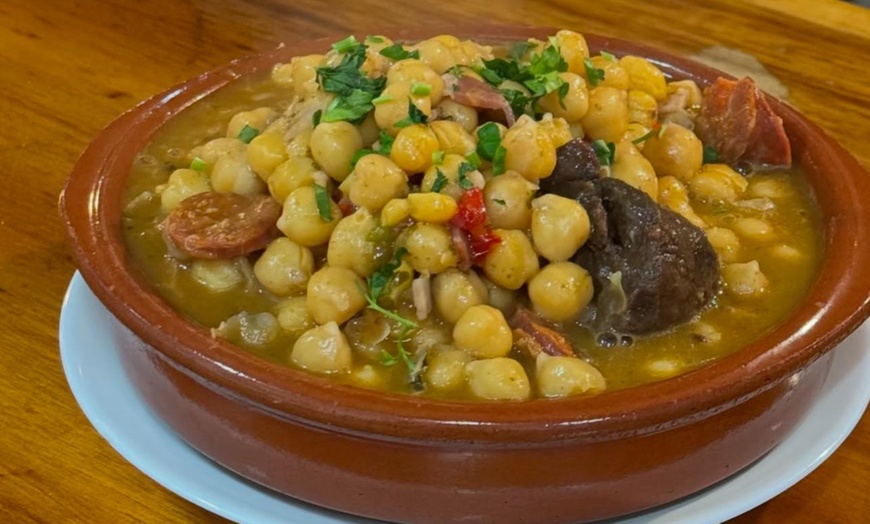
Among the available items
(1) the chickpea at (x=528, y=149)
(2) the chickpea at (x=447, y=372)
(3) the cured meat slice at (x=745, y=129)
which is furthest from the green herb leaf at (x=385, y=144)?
(3) the cured meat slice at (x=745, y=129)

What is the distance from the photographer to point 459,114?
2076 mm

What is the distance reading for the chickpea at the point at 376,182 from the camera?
189cm

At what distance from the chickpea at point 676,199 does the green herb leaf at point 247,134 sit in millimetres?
937

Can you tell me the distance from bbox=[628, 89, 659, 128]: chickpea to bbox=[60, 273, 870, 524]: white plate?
0.68 metres

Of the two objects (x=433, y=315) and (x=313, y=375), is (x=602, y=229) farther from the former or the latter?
(x=313, y=375)

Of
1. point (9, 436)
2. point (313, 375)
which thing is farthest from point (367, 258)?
point (9, 436)

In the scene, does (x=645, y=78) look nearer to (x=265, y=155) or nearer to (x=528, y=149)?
(x=528, y=149)

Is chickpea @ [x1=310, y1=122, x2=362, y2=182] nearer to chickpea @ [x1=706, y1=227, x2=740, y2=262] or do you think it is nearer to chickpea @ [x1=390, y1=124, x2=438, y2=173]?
chickpea @ [x1=390, y1=124, x2=438, y2=173]

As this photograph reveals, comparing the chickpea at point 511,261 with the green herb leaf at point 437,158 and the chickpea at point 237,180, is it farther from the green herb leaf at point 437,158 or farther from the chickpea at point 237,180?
the chickpea at point 237,180

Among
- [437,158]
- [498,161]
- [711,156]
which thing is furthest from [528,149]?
[711,156]

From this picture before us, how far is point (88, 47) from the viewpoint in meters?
3.56

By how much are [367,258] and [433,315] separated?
17 centimetres

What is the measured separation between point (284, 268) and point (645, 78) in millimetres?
1084

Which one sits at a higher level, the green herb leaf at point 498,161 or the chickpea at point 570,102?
the chickpea at point 570,102
